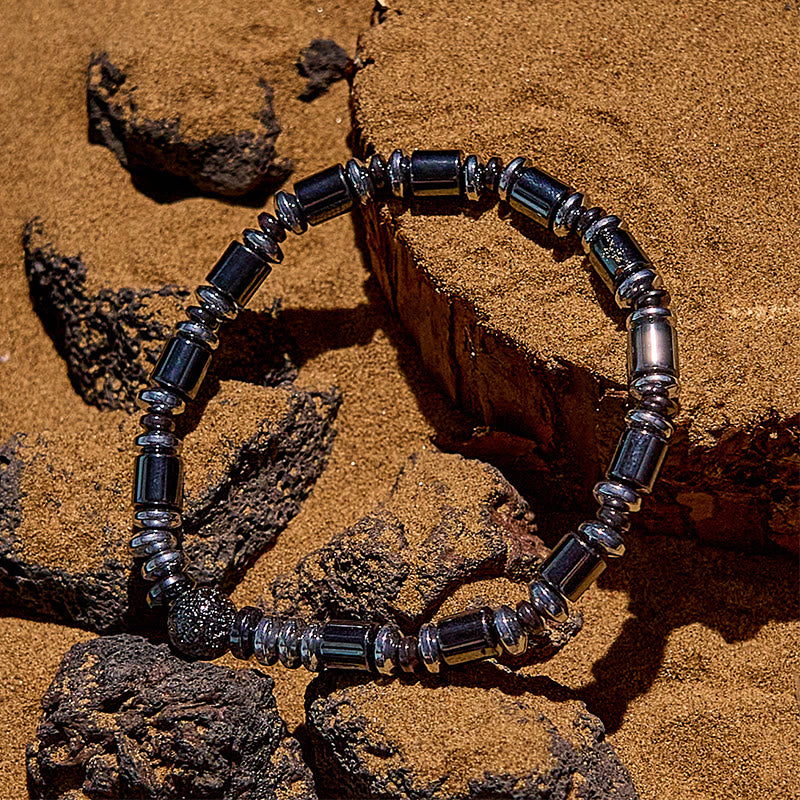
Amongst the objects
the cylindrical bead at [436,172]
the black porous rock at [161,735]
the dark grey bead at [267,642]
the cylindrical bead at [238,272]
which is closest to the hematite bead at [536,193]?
the cylindrical bead at [436,172]

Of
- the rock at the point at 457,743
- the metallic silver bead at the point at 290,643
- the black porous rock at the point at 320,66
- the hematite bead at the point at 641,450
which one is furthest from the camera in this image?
the black porous rock at the point at 320,66

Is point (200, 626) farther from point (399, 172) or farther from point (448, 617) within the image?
point (399, 172)

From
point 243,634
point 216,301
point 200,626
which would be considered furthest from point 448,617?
point 216,301

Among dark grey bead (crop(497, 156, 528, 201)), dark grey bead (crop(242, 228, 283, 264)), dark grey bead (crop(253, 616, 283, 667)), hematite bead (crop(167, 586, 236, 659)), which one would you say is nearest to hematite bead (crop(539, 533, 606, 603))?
dark grey bead (crop(253, 616, 283, 667))

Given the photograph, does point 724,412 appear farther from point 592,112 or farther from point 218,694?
point 218,694

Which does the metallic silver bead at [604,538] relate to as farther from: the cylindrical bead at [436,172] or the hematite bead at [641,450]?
the cylindrical bead at [436,172]

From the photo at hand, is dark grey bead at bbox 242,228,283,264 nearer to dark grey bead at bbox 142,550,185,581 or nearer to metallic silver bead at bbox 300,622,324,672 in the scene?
dark grey bead at bbox 142,550,185,581
